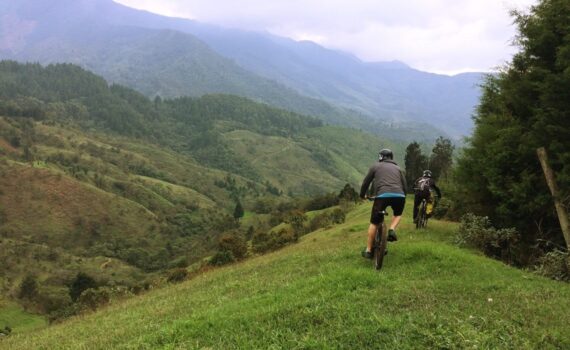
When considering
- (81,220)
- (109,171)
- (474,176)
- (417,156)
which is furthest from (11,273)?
(474,176)

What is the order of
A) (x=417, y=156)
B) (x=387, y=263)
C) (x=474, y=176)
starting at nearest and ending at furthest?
1. (x=387, y=263)
2. (x=474, y=176)
3. (x=417, y=156)

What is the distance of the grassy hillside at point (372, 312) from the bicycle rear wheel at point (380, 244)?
304 mm

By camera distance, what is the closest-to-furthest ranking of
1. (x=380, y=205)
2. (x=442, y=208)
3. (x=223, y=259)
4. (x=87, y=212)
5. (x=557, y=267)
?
(x=380, y=205) → (x=557, y=267) → (x=442, y=208) → (x=223, y=259) → (x=87, y=212)

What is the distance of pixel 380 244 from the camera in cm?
1088

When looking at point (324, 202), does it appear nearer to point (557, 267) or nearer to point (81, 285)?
point (81, 285)

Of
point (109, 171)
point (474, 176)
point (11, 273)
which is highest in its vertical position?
point (474, 176)

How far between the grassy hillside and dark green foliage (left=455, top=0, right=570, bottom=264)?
444 centimetres

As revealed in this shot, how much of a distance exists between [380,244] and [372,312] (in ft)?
10.7

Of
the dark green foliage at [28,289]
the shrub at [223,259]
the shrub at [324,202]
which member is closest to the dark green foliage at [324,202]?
the shrub at [324,202]

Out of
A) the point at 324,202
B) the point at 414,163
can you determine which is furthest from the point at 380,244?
the point at 324,202

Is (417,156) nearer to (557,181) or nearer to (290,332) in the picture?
(557,181)

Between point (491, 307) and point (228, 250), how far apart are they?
852 inches

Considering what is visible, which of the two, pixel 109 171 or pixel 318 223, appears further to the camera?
pixel 109 171

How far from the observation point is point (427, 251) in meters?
11.7
